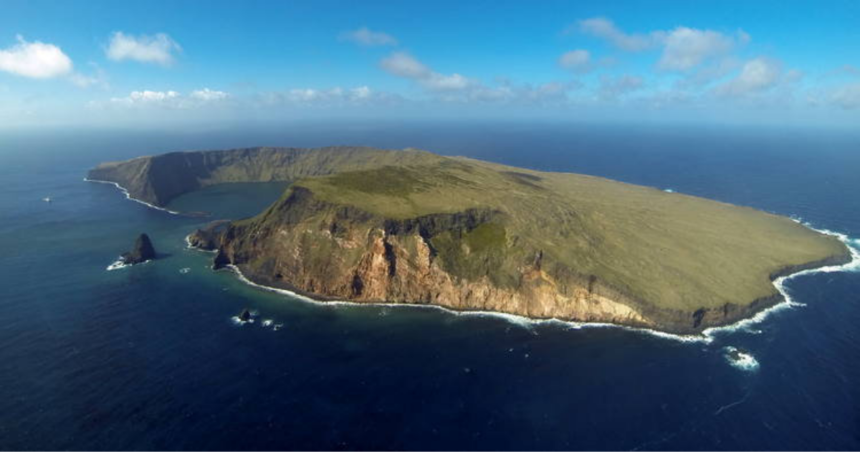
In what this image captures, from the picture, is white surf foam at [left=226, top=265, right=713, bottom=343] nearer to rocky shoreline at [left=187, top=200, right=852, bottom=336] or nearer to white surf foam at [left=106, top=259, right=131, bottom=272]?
rocky shoreline at [left=187, top=200, right=852, bottom=336]

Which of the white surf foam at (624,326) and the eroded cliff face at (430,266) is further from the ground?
the eroded cliff face at (430,266)

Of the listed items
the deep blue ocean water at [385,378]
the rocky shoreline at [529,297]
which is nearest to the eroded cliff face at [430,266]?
the rocky shoreline at [529,297]

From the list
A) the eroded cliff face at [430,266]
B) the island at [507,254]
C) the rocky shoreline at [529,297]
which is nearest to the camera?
the rocky shoreline at [529,297]

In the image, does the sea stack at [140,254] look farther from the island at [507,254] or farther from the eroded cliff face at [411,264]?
the eroded cliff face at [411,264]

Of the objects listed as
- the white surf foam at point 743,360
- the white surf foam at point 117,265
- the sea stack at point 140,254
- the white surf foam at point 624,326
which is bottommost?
the white surf foam at point 743,360

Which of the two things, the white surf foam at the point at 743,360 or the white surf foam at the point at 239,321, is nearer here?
the white surf foam at the point at 743,360

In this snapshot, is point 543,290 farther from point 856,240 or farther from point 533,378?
point 856,240

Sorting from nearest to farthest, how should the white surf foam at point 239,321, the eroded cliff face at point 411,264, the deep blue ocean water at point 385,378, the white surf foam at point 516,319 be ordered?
the deep blue ocean water at point 385,378 < the white surf foam at point 516,319 < the white surf foam at point 239,321 < the eroded cliff face at point 411,264
